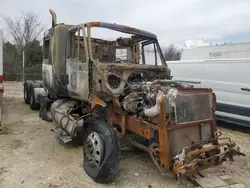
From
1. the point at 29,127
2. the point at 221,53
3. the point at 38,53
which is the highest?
the point at 38,53

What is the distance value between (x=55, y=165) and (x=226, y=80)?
16.4ft

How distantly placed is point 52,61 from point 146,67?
7.64 feet

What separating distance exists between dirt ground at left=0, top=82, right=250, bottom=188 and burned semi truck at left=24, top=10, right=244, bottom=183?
0.27 meters

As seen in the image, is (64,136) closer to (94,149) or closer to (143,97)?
(94,149)

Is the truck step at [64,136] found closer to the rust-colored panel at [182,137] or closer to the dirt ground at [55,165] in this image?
the dirt ground at [55,165]

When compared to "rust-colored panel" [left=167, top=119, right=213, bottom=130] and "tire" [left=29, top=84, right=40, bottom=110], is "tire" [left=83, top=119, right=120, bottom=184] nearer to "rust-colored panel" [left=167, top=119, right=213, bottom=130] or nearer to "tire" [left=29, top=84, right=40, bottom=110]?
"rust-colored panel" [left=167, top=119, right=213, bottom=130]

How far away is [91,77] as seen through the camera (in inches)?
168

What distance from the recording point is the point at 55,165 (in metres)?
4.20

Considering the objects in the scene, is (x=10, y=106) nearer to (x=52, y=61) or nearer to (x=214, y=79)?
(x=52, y=61)

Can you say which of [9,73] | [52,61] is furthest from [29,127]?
[9,73]

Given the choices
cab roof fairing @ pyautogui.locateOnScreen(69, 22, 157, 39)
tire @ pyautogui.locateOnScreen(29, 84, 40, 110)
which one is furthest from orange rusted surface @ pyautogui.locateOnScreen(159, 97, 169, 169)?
tire @ pyautogui.locateOnScreen(29, 84, 40, 110)

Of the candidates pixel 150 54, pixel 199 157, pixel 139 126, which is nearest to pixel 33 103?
pixel 150 54

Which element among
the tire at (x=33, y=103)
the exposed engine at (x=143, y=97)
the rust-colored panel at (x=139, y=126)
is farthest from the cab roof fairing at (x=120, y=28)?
the tire at (x=33, y=103)

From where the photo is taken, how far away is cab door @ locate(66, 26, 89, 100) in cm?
440
